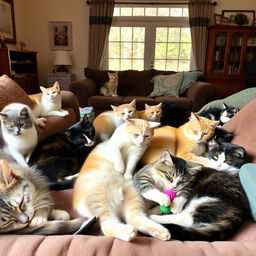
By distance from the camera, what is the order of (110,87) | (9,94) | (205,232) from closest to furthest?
Answer: 1. (205,232)
2. (9,94)
3. (110,87)

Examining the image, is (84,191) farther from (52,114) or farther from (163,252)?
(52,114)

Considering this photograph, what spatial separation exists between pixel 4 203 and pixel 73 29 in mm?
4625

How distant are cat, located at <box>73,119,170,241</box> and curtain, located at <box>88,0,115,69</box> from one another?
3.69 metres

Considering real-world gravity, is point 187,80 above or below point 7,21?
below

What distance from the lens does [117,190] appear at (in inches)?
34.4

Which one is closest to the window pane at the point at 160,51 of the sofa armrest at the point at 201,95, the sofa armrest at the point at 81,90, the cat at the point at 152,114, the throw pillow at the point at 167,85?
the throw pillow at the point at 167,85

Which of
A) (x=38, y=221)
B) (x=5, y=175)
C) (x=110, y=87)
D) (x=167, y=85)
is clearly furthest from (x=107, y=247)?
(x=167, y=85)

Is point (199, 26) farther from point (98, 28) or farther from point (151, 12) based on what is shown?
point (98, 28)

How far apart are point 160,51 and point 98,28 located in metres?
1.38

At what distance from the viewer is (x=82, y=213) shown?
0.79 m

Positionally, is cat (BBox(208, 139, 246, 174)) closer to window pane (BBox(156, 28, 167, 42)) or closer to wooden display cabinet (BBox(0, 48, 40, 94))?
wooden display cabinet (BBox(0, 48, 40, 94))

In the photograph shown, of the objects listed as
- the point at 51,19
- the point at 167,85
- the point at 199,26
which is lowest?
the point at 167,85

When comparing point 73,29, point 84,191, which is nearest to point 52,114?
point 84,191

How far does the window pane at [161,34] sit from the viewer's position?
455 cm
